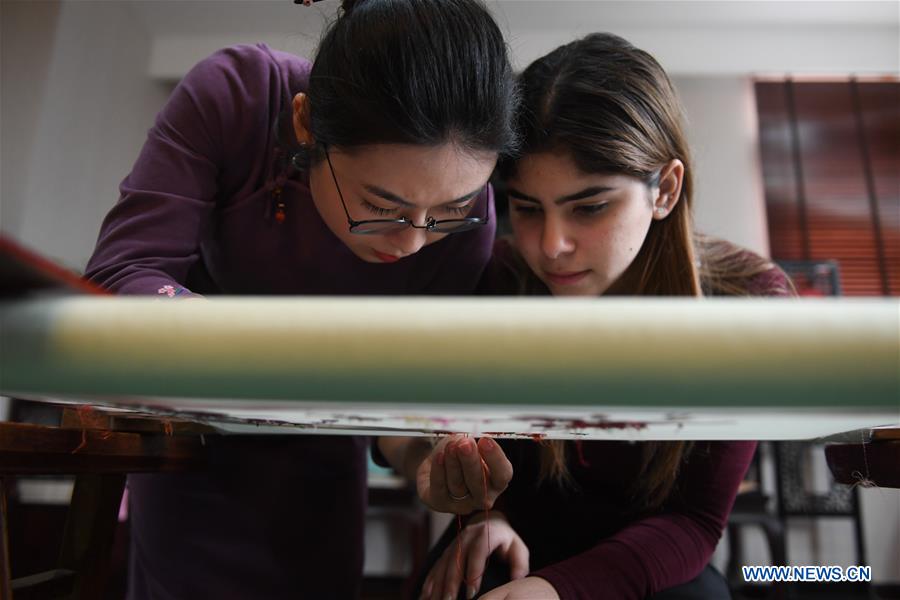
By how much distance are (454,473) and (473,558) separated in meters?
A: 0.14

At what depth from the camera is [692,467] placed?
79 cm

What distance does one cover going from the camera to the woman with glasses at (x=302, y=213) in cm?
65

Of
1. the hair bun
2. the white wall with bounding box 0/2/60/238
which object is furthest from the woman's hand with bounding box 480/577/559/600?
the white wall with bounding box 0/2/60/238

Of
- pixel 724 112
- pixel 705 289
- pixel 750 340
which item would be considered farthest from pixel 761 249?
pixel 750 340

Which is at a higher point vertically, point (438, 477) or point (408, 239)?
point (408, 239)

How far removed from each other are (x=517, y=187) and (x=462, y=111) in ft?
0.54

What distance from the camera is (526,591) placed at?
2.02ft

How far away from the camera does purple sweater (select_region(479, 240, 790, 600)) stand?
2.20 feet

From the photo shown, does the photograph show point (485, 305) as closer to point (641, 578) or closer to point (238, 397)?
point (238, 397)

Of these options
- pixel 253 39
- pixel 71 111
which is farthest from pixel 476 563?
pixel 71 111

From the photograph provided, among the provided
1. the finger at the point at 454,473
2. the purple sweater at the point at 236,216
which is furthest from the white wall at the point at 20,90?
the finger at the point at 454,473

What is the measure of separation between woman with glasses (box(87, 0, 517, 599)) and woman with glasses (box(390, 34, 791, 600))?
0.26 ft

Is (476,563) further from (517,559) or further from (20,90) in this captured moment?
(20,90)

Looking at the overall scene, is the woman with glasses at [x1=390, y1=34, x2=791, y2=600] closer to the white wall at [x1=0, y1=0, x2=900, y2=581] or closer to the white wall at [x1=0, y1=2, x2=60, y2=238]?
the white wall at [x1=0, y1=0, x2=900, y2=581]
